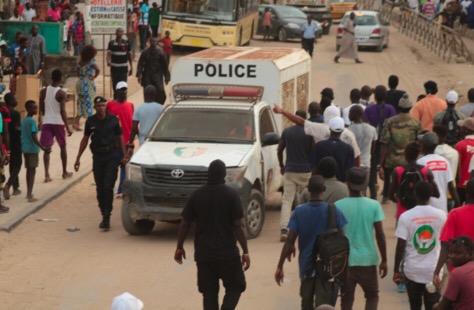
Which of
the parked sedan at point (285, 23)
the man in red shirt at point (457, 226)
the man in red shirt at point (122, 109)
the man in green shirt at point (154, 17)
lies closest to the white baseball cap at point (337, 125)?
the man in red shirt at point (457, 226)

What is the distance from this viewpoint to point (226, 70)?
1725 centimetres

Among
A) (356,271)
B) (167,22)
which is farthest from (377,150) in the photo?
(167,22)

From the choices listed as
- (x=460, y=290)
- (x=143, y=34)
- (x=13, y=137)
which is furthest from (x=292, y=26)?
(x=460, y=290)

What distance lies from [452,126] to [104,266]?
15.1 ft

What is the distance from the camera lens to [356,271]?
10.5 metres

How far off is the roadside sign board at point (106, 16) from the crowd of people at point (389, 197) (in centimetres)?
1284

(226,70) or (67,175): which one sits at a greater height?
(226,70)

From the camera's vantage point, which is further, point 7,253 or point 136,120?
point 136,120

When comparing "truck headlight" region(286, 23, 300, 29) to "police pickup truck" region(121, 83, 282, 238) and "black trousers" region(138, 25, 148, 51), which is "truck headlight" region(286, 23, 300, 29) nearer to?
"black trousers" region(138, 25, 148, 51)

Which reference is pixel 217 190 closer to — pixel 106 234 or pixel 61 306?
pixel 61 306

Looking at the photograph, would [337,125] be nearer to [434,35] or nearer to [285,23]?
[434,35]

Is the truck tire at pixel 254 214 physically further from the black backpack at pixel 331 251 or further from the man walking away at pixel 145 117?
the black backpack at pixel 331 251

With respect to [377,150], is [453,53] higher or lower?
lower

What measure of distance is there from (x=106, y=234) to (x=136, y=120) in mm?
1845
